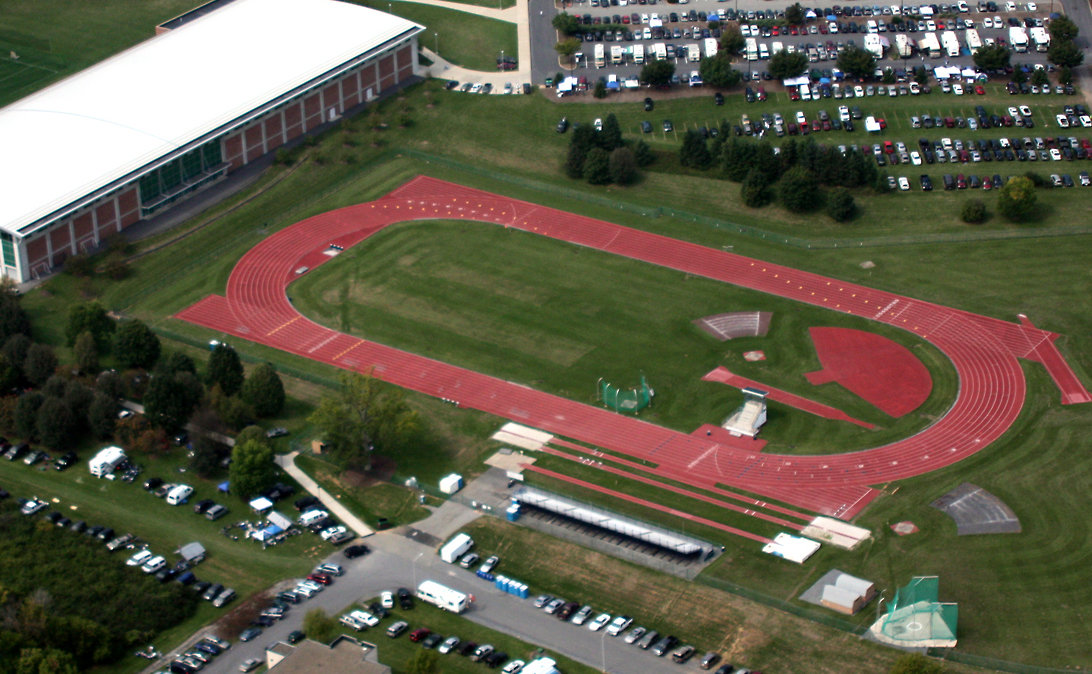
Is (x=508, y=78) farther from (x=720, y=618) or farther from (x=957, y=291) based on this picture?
(x=720, y=618)

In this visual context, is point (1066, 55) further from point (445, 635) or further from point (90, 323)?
point (90, 323)

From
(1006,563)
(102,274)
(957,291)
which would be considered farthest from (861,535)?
(102,274)

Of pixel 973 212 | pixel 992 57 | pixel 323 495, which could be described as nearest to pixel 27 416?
pixel 323 495

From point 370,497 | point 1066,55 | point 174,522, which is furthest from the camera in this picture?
point 1066,55

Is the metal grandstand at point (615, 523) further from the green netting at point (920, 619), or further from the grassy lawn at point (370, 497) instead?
the green netting at point (920, 619)

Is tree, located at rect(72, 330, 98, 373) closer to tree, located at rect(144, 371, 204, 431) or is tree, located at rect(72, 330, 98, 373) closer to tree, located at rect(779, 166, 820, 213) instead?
tree, located at rect(144, 371, 204, 431)

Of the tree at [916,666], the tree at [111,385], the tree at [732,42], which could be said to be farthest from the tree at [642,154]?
the tree at [916,666]
